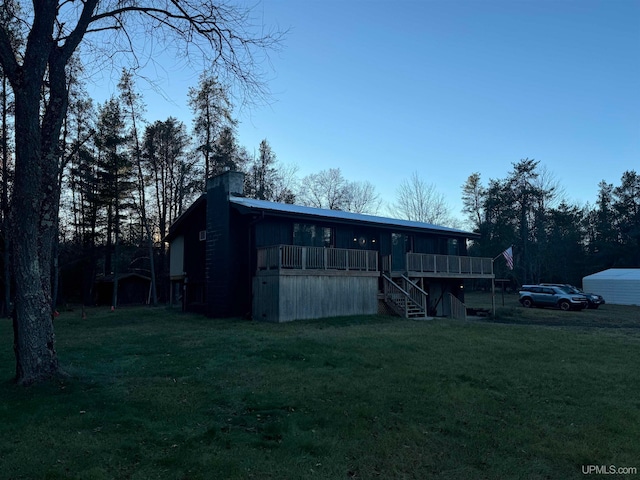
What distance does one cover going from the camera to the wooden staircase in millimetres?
18844

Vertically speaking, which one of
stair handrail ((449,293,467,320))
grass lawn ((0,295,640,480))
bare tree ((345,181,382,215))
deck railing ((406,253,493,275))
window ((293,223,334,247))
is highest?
bare tree ((345,181,382,215))

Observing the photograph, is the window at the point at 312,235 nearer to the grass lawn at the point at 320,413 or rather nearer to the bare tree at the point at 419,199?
the grass lawn at the point at 320,413

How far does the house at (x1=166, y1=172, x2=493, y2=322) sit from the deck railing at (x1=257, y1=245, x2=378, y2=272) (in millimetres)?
40

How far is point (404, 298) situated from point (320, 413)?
14603mm

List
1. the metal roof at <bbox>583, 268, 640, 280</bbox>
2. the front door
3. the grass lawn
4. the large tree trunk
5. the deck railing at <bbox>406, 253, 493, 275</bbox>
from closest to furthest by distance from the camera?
the grass lawn
the large tree trunk
the deck railing at <bbox>406, 253, 493, 275</bbox>
the front door
the metal roof at <bbox>583, 268, 640, 280</bbox>

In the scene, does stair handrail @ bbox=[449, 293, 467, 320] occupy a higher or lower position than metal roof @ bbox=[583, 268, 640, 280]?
lower

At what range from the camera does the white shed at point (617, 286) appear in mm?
33750

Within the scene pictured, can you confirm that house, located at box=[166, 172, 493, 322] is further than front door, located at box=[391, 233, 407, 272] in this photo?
No

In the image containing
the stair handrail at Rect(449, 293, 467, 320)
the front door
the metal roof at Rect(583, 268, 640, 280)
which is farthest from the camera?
the metal roof at Rect(583, 268, 640, 280)

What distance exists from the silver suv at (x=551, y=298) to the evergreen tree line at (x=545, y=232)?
19.9 metres

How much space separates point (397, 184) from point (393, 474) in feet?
144

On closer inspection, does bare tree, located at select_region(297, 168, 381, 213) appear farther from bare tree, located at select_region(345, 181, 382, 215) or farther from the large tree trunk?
the large tree trunk

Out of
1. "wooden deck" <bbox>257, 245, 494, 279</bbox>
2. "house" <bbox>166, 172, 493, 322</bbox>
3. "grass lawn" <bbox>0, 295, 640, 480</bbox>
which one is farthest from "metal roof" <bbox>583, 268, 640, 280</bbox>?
"grass lawn" <bbox>0, 295, 640, 480</bbox>

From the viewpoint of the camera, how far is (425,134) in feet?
69.3
